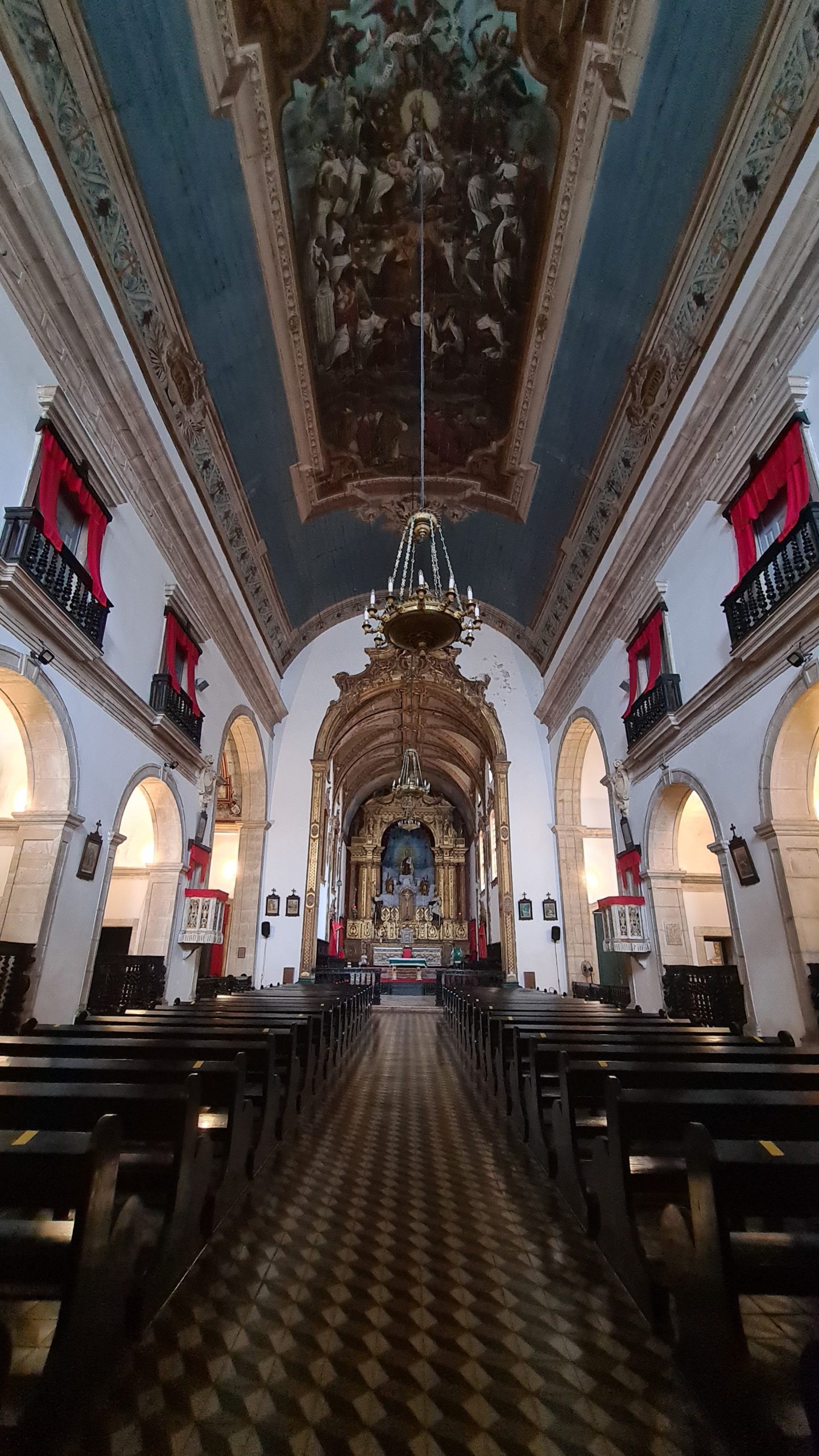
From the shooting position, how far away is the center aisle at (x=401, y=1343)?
1.49 metres

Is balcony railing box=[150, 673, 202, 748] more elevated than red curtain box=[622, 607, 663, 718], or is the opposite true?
red curtain box=[622, 607, 663, 718]

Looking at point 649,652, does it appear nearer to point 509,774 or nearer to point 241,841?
point 509,774

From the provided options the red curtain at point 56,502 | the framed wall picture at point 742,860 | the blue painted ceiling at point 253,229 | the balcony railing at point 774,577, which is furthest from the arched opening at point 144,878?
the balcony railing at point 774,577

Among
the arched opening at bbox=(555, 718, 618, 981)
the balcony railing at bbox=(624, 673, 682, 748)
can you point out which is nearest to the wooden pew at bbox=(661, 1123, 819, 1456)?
the balcony railing at bbox=(624, 673, 682, 748)

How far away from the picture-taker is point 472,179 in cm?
791

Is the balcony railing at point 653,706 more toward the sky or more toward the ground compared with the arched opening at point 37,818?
more toward the sky

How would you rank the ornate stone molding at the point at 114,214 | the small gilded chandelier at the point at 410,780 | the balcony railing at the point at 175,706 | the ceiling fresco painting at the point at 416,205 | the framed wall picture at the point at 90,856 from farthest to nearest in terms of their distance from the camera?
the small gilded chandelier at the point at 410,780, the balcony railing at the point at 175,706, the ceiling fresco painting at the point at 416,205, the framed wall picture at the point at 90,856, the ornate stone molding at the point at 114,214

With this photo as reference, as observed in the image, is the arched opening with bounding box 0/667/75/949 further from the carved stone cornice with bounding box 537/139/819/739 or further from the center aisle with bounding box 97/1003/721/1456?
the carved stone cornice with bounding box 537/139/819/739

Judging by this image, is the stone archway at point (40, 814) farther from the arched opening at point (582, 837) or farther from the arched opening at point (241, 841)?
the arched opening at point (582, 837)

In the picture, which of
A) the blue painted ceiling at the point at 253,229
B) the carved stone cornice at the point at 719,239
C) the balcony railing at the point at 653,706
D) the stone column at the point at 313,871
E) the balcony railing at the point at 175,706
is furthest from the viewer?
the stone column at the point at 313,871

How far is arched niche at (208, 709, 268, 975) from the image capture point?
13.1m

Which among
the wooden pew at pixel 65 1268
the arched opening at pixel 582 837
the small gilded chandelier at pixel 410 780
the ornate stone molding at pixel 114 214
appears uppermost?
the ornate stone molding at pixel 114 214

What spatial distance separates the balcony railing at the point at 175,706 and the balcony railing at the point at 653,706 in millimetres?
6443

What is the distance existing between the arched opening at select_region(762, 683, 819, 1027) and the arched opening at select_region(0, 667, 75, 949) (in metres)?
6.85
